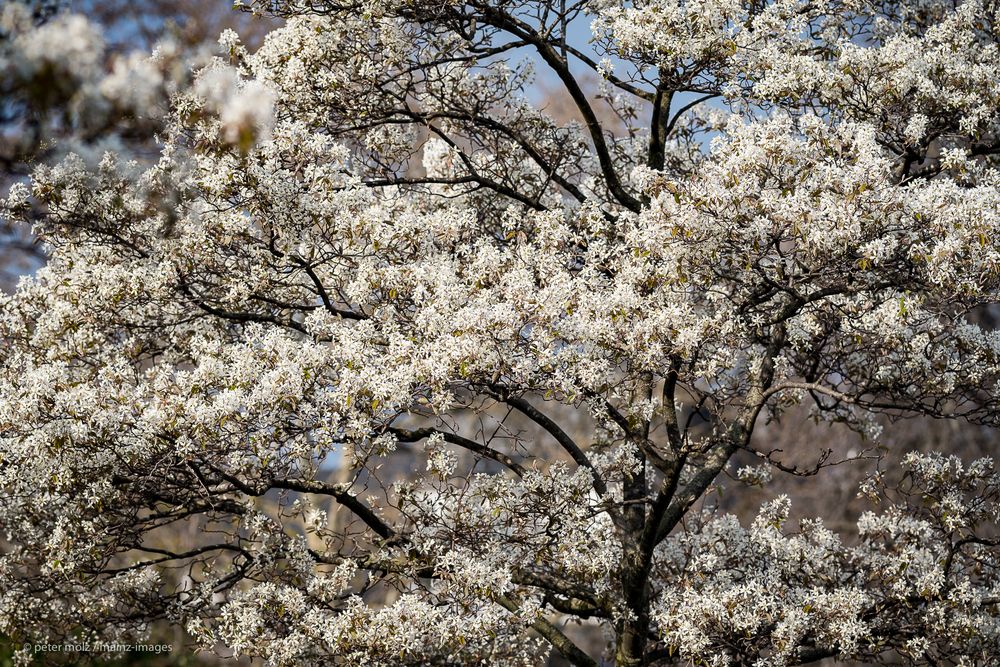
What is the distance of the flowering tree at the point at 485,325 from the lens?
6.46 m

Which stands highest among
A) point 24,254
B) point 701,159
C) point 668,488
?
point 701,159

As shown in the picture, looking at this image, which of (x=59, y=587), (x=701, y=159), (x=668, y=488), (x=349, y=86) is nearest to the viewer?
(x=59, y=587)

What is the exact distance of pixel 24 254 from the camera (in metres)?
8.43

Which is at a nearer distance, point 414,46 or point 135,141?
point 135,141

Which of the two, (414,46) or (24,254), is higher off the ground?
(414,46)

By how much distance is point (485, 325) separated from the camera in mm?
6426

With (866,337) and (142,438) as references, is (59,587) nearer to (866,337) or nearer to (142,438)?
(142,438)

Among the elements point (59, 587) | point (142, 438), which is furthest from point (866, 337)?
point (59, 587)

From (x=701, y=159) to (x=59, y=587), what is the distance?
6.51m

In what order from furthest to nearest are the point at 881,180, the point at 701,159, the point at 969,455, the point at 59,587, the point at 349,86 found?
the point at 969,455
the point at 701,159
the point at 349,86
the point at 59,587
the point at 881,180

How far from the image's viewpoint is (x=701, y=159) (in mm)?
9500

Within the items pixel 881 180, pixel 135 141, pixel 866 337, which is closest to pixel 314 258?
pixel 135 141

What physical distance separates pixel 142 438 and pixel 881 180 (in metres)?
4.93

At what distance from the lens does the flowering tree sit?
21.2 feet
